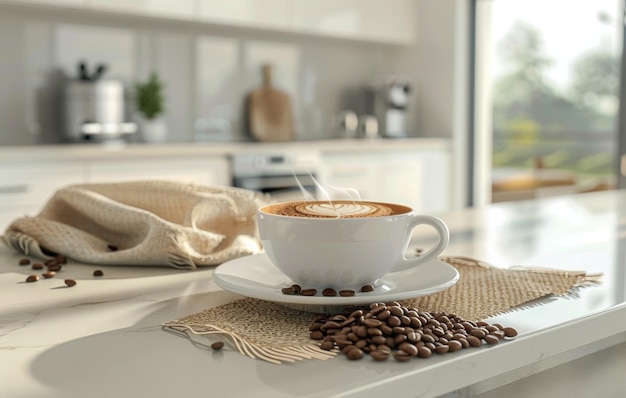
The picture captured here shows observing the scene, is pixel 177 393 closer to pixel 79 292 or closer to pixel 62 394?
pixel 62 394

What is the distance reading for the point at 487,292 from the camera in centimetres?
81

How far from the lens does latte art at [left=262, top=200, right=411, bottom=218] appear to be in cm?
76

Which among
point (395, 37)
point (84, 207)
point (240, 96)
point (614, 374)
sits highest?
point (395, 37)

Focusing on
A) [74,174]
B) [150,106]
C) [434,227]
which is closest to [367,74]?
[150,106]

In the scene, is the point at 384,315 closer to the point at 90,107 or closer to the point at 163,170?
the point at 163,170

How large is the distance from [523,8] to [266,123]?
1.81m

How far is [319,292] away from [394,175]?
11.9ft

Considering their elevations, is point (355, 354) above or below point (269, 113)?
below

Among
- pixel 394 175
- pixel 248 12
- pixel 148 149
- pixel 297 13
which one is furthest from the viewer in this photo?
pixel 394 175

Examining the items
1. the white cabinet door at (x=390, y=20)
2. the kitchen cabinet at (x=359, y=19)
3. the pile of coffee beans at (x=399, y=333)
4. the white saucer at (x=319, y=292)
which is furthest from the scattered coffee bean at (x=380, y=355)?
the white cabinet door at (x=390, y=20)

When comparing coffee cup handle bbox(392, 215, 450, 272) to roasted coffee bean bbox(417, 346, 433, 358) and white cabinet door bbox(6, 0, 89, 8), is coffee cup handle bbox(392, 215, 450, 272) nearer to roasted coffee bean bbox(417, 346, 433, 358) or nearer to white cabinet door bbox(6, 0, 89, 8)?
roasted coffee bean bbox(417, 346, 433, 358)

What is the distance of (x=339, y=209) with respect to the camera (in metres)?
0.77

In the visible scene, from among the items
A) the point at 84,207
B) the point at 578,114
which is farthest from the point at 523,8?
the point at 84,207

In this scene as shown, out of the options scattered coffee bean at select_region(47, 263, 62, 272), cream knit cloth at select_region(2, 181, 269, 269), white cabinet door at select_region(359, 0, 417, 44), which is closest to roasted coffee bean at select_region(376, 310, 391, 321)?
cream knit cloth at select_region(2, 181, 269, 269)
